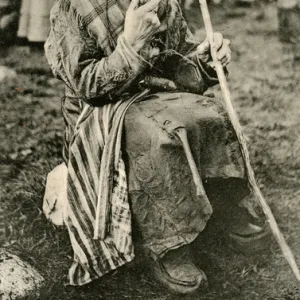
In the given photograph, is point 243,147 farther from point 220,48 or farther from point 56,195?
point 56,195

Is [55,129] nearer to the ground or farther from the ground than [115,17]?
nearer to the ground

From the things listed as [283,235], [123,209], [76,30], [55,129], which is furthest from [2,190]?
[283,235]

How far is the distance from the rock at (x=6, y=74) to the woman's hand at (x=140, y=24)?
0.40 meters

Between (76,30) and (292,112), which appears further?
(292,112)

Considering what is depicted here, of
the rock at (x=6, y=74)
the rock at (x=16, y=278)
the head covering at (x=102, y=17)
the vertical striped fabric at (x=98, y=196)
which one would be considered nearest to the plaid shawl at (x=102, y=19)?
the head covering at (x=102, y=17)

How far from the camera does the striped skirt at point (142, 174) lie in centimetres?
152

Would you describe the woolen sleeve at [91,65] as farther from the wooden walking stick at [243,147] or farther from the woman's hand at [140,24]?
the wooden walking stick at [243,147]

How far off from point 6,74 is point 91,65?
1.01 feet

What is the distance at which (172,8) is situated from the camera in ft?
5.48

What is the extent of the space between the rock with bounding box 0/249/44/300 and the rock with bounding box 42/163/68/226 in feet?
0.49

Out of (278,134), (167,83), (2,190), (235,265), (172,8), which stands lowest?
(235,265)

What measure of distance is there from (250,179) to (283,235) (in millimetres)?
193

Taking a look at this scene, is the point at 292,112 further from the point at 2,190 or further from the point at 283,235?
the point at 2,190

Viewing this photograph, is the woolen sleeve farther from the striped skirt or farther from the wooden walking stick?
the wooden walking stick
